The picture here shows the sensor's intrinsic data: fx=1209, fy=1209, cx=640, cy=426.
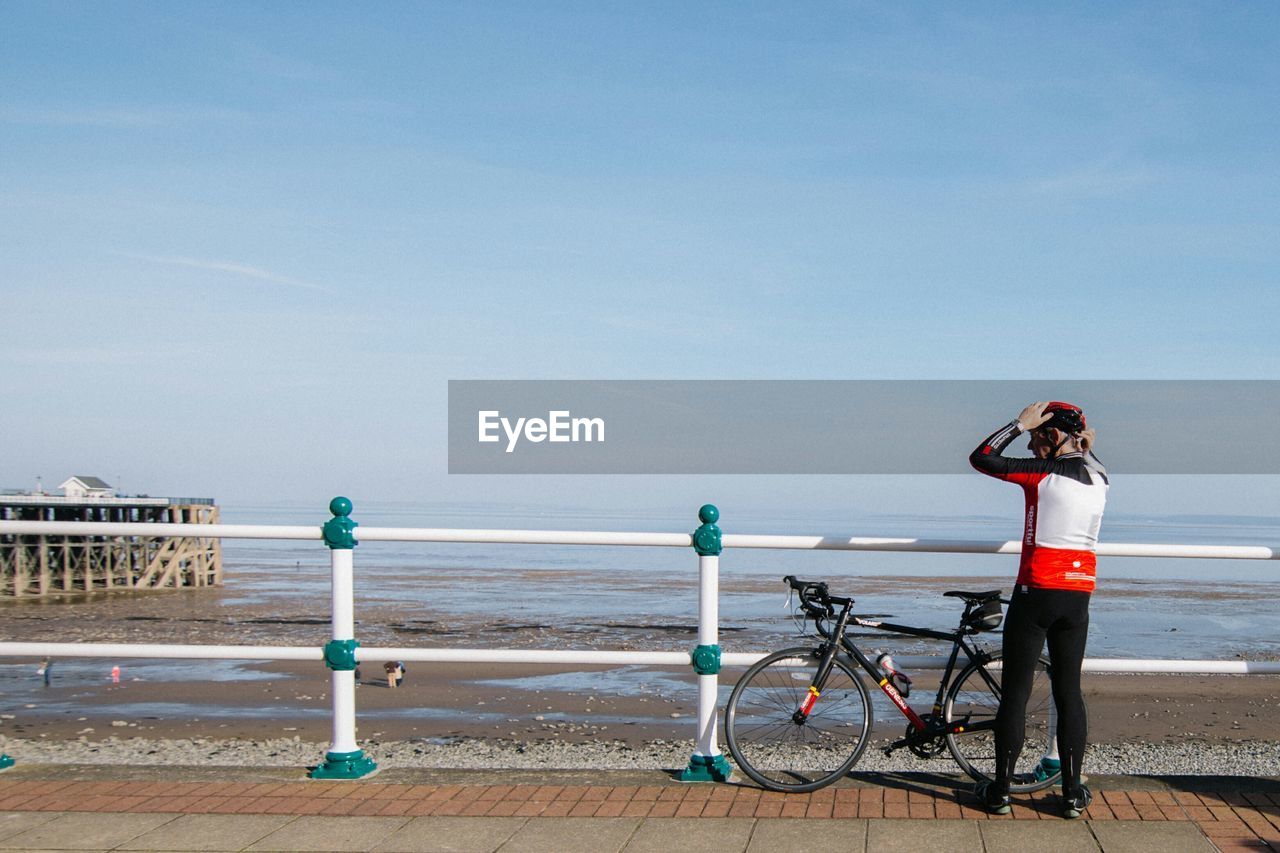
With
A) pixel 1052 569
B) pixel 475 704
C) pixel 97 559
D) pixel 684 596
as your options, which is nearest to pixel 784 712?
pixel 1052 569

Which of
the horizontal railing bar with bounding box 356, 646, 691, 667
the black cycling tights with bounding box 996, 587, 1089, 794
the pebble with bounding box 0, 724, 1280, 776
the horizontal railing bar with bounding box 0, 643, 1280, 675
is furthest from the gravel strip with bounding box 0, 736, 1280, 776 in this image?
the black cycling tights with bounding box 996, 587, 1089, 794

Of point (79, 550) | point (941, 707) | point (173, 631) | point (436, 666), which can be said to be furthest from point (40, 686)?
point (79, 550)

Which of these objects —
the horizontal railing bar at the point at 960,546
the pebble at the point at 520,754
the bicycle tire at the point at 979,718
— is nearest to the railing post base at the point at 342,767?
the horizontal railing bar at the point at 960,546

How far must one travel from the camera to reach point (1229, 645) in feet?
69.7

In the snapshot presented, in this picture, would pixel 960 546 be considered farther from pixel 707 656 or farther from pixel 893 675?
pixel 707 656

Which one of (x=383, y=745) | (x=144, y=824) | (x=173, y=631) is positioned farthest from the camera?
(x=173, y=631)

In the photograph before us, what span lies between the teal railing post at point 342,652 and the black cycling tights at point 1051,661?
3369mm

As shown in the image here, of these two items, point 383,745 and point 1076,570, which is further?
point 383,745

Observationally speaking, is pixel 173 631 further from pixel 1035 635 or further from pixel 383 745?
pixel 1035 635

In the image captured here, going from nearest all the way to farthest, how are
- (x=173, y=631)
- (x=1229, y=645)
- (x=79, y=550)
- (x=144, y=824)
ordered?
(x=144, y=824) → (x=1229, y=645) → (x=173, y=631) → (x=79, y=550)

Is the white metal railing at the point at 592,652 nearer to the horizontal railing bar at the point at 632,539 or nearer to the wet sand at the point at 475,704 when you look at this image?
the horizontal railing bar at the point at 632,539

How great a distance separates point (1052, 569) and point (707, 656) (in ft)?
5.96

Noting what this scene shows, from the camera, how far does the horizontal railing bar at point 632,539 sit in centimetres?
628

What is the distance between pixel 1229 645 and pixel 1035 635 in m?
18.0
